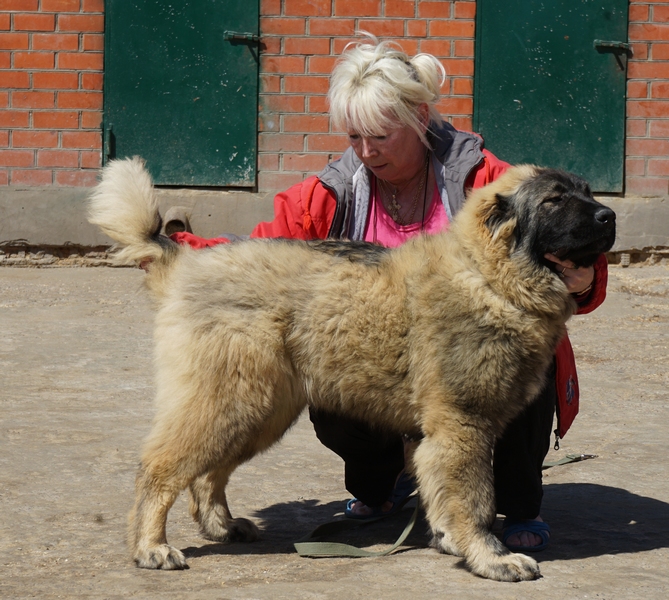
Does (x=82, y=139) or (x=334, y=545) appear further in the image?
(x=82, y=139)

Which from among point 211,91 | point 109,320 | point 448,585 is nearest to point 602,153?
point 211,91

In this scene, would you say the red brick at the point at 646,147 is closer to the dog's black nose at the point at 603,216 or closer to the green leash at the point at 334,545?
the dog's black nose at the point at 603,216

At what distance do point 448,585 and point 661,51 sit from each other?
24.1ft

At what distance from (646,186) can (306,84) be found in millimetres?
3512

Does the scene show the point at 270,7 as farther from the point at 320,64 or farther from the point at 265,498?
the point at 265,498

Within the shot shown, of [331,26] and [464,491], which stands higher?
[331,26]

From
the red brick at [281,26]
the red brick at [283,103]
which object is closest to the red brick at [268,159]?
the red brick at [283,103]

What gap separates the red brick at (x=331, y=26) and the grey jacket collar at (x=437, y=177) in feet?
16.6

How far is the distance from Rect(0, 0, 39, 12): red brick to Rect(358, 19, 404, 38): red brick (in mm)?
3079

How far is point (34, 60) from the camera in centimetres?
900

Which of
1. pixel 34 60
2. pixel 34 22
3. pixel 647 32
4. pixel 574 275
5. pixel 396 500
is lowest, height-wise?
pixel 396 500

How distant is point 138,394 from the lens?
5.82m

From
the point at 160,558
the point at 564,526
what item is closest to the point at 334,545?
the point at 160,558

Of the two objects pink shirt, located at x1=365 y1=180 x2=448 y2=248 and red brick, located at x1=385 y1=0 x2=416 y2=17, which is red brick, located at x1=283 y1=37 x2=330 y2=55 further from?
pink shirt, located at x1=365 y1=180 x2=448 y2=248
